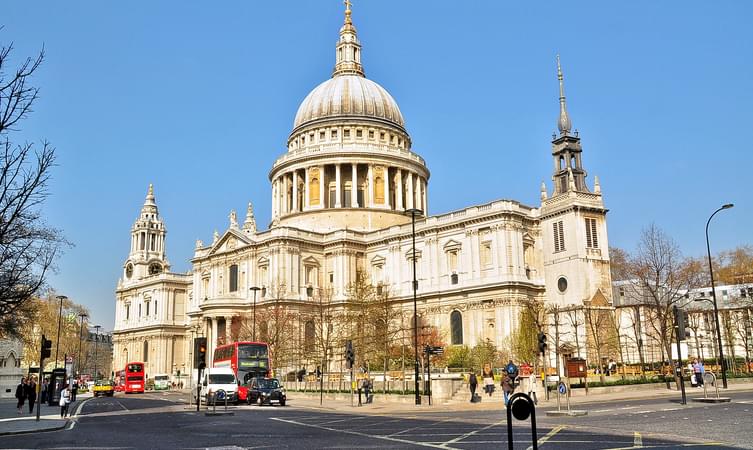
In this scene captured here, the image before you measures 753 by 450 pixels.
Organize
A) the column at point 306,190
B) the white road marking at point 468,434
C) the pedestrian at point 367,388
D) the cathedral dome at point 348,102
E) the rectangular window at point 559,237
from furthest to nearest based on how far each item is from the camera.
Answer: the cathedral dome at point 348,102 → the column at point 306,190 → the rectangular window at point 559,237 → the pedestrian at point 367,388 → the white road marking at point 468,434

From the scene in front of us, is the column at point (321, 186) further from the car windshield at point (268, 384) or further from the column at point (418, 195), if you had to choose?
the car windshield at point (268, 384)

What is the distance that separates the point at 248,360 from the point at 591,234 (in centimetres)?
3271

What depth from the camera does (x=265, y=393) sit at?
4181 centimetres

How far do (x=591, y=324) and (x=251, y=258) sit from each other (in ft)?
127

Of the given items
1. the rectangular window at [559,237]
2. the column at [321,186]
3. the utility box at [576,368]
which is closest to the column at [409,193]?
the column at [321,186]

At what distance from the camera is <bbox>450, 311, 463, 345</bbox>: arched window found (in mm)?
68750

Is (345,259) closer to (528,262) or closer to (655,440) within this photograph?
(528,262)

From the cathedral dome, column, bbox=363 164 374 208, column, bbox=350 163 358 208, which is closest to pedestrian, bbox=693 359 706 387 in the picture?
column, bbox=363 164 374 208

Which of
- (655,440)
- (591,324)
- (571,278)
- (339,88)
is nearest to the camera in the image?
(655,440)

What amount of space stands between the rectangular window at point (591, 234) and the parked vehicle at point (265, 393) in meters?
32.9

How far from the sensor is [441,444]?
18.4m

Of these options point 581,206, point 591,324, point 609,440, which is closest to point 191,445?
point 609,440

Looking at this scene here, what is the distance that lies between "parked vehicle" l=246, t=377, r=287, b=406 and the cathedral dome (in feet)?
182

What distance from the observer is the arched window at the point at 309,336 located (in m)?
65.6
